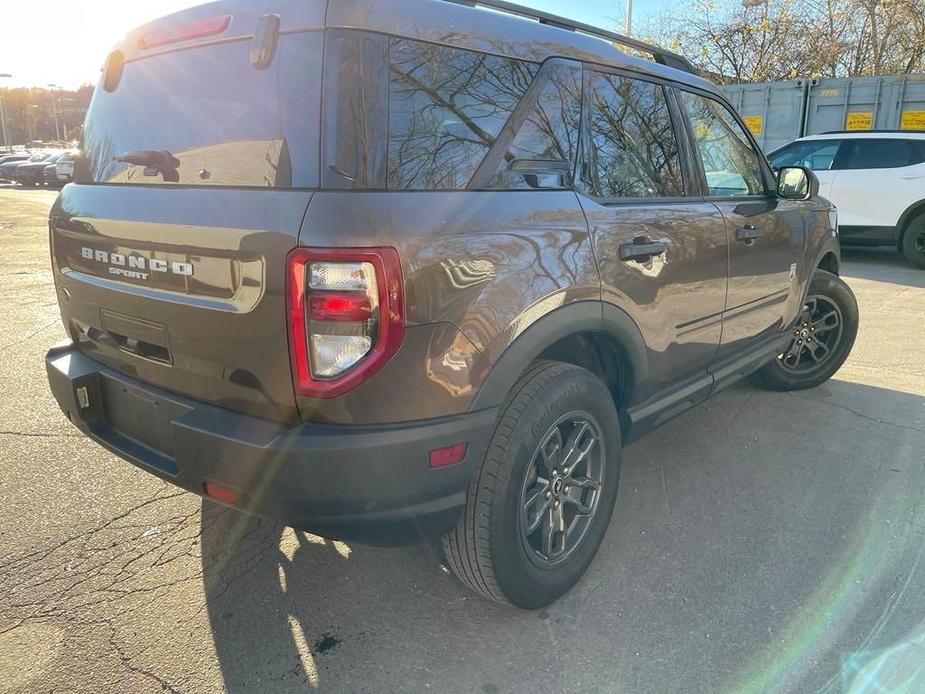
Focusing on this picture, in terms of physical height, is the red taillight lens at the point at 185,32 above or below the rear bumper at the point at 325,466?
above

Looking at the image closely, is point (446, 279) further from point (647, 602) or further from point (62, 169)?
point (62, 169)

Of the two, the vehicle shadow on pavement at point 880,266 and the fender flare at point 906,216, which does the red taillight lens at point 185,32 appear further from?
the fender flare at point 906,216

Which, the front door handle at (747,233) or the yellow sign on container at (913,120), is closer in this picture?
the front door handle at (747,233)

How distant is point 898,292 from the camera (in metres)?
7.76

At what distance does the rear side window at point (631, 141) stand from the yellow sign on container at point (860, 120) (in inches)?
447

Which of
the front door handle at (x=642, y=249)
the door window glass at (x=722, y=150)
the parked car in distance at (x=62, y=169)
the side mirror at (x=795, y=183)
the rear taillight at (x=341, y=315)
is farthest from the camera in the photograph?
the parked car in distance at (x=62, y=169)

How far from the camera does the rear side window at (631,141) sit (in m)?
2.55

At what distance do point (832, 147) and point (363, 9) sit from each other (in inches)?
390

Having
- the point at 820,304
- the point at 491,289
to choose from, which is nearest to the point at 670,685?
the point at 491,289

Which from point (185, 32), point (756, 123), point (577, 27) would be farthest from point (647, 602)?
point (756, 123)

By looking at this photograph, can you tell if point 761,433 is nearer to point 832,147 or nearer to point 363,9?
point 363,9

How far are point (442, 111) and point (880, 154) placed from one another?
31.6ft

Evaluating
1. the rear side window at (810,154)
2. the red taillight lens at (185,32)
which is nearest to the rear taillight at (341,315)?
the red taillight lens at (185,32)

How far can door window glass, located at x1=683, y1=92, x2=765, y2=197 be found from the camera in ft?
10.4
